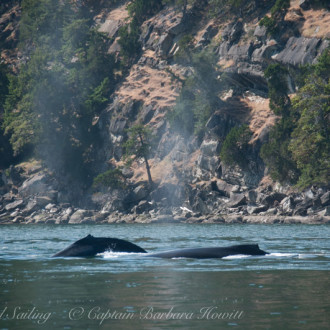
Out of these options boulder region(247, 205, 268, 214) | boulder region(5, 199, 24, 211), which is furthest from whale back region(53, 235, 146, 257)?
boulder region(5, 199, 24, 211)

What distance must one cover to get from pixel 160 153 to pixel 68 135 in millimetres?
20534

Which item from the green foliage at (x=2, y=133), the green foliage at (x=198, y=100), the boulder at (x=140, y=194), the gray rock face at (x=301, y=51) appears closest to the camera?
the gray rock face at (x=301, y=51)

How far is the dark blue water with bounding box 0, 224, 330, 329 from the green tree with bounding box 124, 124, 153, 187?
75.6 m

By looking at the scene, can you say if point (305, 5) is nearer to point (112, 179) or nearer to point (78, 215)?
point (112, 179)

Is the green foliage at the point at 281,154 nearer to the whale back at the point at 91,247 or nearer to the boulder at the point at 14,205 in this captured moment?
the boulder at the point at 14,205

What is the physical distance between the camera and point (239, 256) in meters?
22.6

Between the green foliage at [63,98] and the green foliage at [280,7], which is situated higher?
the green foliage at [280,7]

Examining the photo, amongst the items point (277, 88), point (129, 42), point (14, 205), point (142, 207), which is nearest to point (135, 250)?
point (142, 207)

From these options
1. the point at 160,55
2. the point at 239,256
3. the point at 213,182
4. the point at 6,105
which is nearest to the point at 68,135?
the point at 6,105

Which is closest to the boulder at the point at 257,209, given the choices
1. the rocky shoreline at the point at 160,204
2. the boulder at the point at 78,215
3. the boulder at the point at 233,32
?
the rocky shoreline at the point at 160,204

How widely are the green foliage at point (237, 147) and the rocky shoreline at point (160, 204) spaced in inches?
134

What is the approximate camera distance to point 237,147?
292ft

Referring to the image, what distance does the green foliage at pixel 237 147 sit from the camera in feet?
289

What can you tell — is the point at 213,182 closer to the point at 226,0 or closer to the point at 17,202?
the point at 17,202
